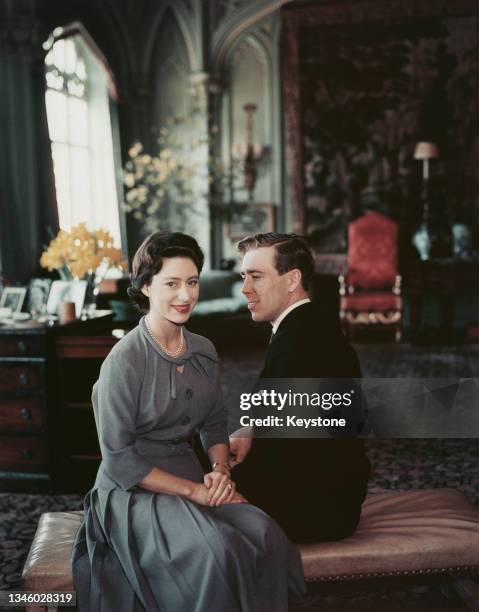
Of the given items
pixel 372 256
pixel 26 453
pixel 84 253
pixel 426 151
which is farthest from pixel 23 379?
pixel 426 151

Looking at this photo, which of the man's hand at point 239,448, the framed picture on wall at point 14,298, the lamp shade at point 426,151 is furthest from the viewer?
the lamp shade at point 426,151

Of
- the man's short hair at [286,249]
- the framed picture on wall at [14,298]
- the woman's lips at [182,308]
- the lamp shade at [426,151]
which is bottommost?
the framed picture on wall at [14,298]

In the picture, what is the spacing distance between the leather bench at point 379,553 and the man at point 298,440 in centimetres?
9

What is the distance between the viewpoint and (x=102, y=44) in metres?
9.07

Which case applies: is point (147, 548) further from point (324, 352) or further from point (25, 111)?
point (25, 111)

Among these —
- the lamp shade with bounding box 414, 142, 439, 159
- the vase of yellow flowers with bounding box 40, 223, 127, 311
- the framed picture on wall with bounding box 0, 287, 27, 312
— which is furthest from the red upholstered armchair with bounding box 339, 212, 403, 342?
the framed picture on wall with bounding box 0, 287, 27, 312

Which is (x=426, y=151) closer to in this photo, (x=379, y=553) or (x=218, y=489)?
(x=379, y=553)

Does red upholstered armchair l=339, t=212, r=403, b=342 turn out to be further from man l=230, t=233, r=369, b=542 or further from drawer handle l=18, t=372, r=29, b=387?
man l=230, t=233, r=369, b=542

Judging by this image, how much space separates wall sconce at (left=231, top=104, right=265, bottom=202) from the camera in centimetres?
961

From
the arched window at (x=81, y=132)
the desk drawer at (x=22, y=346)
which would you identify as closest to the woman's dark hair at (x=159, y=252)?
the desk drawer at (x=22, y=346)

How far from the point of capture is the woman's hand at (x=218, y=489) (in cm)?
190

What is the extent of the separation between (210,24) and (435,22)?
116 inches

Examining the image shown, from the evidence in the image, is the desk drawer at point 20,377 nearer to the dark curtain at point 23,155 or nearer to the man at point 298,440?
the man at point 298,440

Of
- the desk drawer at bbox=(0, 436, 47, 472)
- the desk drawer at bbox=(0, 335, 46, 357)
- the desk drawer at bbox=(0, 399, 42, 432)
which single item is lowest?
the desk drawer at bbox=(0, 436, 47, 472)
